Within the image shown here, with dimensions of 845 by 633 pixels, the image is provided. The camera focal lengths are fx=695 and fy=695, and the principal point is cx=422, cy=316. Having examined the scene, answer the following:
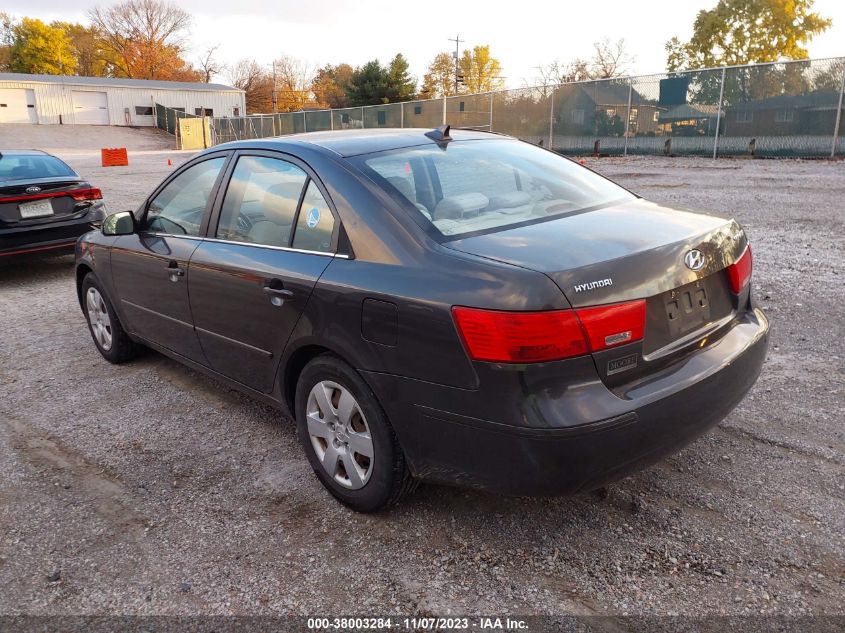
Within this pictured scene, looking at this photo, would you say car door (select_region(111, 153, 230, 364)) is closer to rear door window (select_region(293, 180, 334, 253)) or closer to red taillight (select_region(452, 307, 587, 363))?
rear door window (select_region(293, 180, 334, 253))

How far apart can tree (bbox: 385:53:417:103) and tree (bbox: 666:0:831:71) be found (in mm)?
22821

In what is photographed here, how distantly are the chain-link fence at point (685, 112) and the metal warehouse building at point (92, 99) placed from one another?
3926cm

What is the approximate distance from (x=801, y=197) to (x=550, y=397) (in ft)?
37.7

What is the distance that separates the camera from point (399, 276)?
2660 millimetres

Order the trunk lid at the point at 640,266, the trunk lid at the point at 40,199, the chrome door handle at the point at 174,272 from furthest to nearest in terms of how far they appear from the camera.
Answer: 1. the trunk lid at the point at 40,199
2. the chrome door handle at the point at 174,272
3. the trunk lid at the point at 640,266

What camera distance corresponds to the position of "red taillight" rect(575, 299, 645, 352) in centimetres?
237

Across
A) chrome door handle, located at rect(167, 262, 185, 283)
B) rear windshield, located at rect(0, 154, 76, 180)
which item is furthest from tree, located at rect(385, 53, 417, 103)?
chrome door handle, located at rect(167, 262, 185, 283)

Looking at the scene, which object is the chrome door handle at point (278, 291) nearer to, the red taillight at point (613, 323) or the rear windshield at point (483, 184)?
the rear windshield at point (483, 184)

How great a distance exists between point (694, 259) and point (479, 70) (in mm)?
87578

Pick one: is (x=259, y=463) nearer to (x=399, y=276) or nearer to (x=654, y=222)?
(x=399, y=276)

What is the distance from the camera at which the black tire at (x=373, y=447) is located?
2807 mm

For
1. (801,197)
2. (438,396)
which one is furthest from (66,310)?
(801,197)

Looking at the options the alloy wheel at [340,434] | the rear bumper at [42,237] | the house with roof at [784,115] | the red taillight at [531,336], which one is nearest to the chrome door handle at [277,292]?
the alloy wheel at [340,434]

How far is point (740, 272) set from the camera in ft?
10.1
